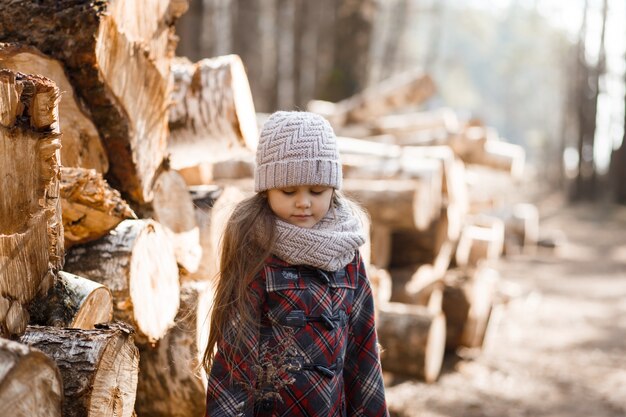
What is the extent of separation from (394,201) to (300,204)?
2768 mm

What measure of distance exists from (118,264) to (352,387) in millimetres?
906

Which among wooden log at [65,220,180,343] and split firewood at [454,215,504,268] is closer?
wooden log at [65,220,180,343]

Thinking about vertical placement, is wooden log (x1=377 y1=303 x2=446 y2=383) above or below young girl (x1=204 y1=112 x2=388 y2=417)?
below

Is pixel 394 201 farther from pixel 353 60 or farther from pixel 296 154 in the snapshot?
pixel 353 60

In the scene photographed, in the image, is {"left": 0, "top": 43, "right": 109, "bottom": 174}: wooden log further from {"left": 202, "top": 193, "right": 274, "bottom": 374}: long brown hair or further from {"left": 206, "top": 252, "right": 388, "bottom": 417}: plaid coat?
{"left": 206, "top": 252, "right": 388, "bottom": 417}: plaid coat

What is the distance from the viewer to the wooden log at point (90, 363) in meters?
1.62

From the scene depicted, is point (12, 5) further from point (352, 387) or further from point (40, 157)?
point (352, 387)

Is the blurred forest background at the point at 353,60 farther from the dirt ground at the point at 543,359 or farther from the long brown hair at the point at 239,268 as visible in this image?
the long brown hair at the point at 239,268

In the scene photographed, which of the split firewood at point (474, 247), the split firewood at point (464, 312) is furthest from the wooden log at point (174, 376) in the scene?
the split firewood at point (474, 247)

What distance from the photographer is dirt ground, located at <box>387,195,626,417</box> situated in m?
4.50

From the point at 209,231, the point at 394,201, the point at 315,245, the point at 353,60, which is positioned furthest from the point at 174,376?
the point at 353,60

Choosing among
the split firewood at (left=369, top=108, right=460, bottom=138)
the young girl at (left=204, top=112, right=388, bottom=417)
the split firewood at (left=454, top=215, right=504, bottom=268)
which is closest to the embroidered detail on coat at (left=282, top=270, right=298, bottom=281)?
the young girl at (left=204, top=112, right=388, bottom=417)

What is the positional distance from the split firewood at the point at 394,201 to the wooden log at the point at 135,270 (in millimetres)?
2287

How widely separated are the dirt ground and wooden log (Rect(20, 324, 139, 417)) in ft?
9.00
